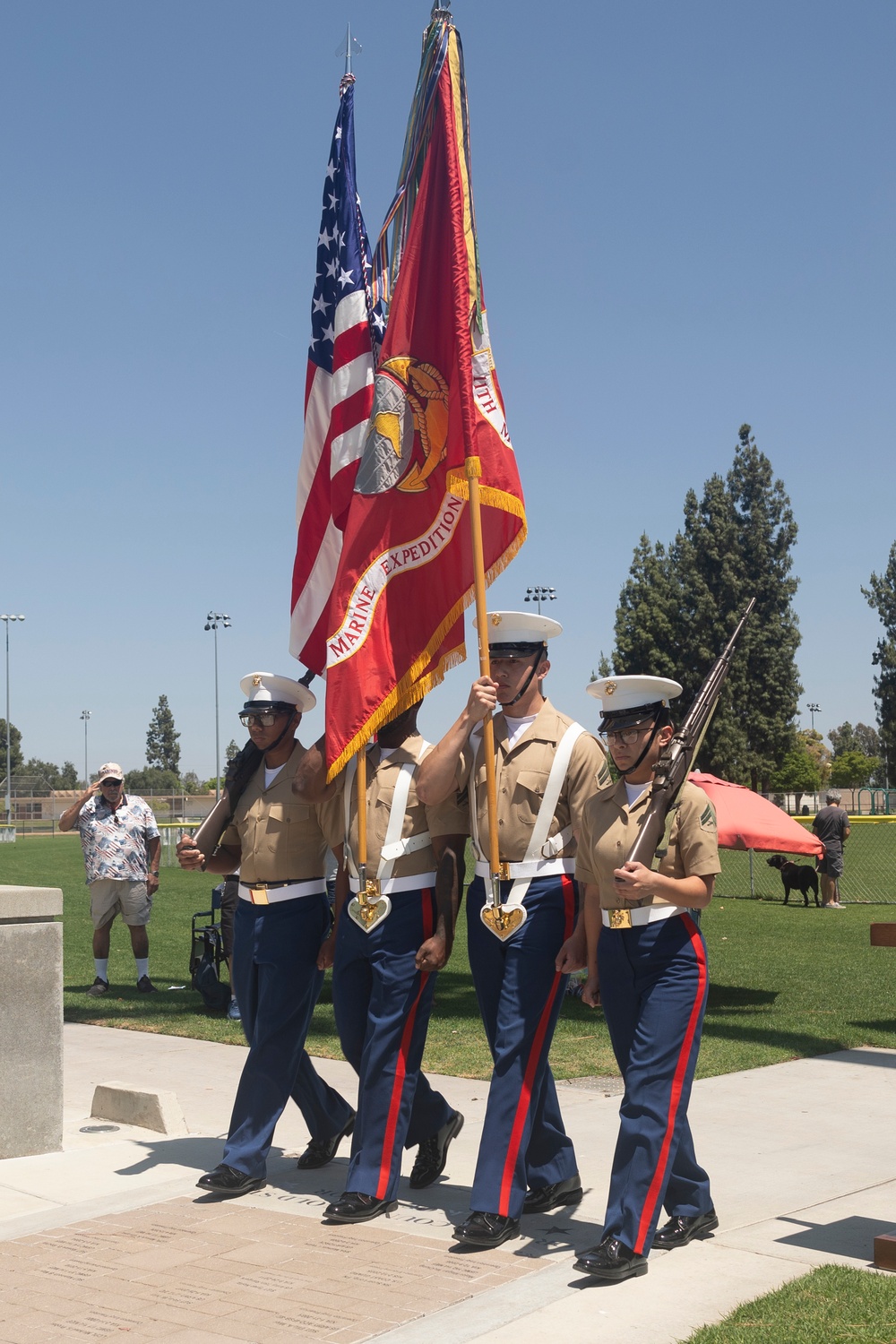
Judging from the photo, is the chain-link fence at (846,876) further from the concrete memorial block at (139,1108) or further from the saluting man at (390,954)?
the saluting man at (390,954)

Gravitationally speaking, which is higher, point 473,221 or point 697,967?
point 473,221

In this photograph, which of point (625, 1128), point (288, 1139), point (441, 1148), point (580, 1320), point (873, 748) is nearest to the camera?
point (580, 1320)

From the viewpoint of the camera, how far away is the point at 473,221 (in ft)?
21.1

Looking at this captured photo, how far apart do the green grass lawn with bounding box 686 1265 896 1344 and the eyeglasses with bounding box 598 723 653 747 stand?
1936 mm

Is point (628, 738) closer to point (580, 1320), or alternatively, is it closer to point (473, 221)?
point (580, 1320)

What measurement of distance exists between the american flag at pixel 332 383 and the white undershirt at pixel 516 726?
1.43 metres

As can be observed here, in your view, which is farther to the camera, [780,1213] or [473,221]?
[473,221]

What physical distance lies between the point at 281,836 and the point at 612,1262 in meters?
2.34

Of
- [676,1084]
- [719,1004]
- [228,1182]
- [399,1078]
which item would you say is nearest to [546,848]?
[676,1084]

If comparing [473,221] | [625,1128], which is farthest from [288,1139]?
[473,221]

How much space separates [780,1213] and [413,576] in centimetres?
310

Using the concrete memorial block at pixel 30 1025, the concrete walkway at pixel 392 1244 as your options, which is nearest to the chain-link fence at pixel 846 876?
the concrete walkway at pixel 392 1244

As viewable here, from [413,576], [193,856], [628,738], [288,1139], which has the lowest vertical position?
[288,1139]

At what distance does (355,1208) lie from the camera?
5.54m
